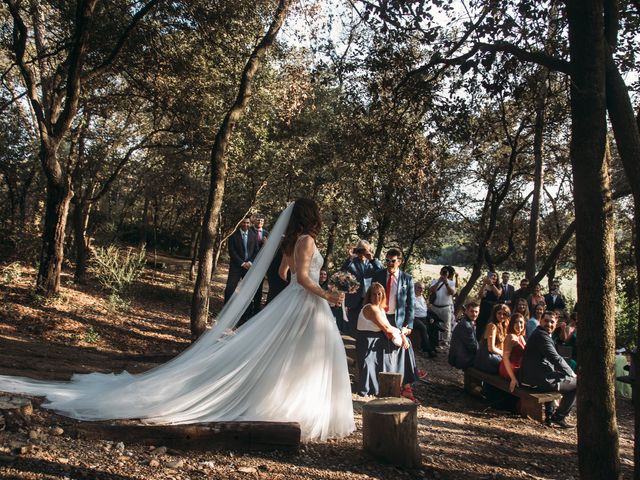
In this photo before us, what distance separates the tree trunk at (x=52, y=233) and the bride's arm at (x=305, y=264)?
22.7 feet

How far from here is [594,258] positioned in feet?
14.7

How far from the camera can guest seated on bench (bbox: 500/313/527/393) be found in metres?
8.12

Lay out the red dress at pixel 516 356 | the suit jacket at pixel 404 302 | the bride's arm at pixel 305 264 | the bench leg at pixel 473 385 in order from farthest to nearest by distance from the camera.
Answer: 1. the bench leg at pixel 473 385
2. the suit jacket at pixel 404 302
3. the red dress at pixel 516 356
4. the bride's arm at pixel 305 264

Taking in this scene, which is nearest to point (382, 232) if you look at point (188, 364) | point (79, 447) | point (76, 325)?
point (76, 325)

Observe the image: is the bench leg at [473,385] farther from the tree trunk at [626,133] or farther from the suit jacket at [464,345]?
the tree trunk at [626,133]

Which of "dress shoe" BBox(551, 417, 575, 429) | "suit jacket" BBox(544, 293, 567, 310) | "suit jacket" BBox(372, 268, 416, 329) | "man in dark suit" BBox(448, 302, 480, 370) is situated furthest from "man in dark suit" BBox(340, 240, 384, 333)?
"suit jacket" BBox(544, 293, 567, 310)

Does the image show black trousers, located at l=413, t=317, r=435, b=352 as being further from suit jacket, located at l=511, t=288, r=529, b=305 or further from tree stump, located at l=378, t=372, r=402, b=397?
tree stump, located at l=378, t=372, r=402, b=397

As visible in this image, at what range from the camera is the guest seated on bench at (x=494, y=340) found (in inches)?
337

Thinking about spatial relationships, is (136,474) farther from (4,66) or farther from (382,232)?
(4,66)

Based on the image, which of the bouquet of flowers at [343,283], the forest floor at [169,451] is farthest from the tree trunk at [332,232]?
the bouquet of flowers at [343,283]

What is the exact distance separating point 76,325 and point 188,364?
556cm

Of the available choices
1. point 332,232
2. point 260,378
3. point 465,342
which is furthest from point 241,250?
point 332,232

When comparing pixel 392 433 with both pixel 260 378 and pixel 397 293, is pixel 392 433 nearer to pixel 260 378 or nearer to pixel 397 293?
pixel 260 378

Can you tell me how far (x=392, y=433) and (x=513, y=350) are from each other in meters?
4.15
